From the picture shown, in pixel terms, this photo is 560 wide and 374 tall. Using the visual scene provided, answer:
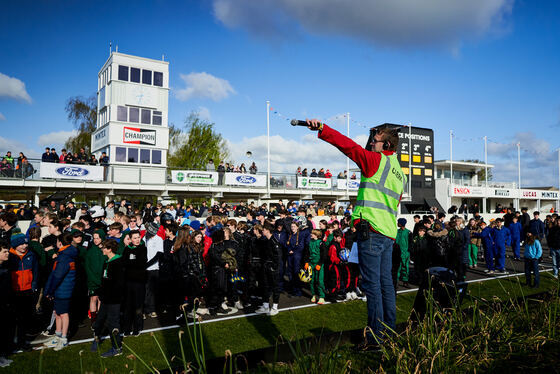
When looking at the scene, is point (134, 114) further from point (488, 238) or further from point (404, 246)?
point (488, 238)

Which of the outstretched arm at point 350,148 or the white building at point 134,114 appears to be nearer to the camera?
the outstretched arm at point 350,148

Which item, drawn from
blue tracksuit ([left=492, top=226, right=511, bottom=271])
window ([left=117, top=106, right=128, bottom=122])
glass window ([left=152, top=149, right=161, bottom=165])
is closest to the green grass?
blue tracksuit ([left=492, top=226, right=511, bottom=271])

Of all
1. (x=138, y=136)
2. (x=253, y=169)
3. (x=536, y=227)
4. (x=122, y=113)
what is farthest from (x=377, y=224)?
(x=122, y=113)

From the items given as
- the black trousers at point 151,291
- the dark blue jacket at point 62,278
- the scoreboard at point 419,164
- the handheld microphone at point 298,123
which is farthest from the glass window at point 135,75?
the handheld microphone at point 298,123

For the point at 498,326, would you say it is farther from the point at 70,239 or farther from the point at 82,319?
the point at 82,319

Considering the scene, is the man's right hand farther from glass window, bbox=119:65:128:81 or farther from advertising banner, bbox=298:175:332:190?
glass window, bbox=119:65:128:81

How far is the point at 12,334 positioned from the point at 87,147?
37.0 metres

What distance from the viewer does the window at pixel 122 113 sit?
28.5m

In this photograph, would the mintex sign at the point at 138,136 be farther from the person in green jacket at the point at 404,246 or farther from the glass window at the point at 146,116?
the person in green jacket at the point at 404,246

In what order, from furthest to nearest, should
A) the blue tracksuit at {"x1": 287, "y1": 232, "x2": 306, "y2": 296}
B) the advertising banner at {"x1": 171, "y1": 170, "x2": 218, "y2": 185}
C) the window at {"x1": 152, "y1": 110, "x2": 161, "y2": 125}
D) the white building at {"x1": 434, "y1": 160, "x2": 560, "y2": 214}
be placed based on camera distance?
the white building at {"x1": 434, "y1": 160, "x2": 560, "y2": 214} → the window at {"x1": 152, "y1": 110, "x2": 161, "y2": 125} → the advertising banner at {"x1": 171, "y1": 170, "x2": 218, "y2": 185} → the blue tracksuit at {"x1": 287, "y1": 232, "x2": 306, "y2": 296}

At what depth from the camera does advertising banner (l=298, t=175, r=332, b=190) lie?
1225 inches

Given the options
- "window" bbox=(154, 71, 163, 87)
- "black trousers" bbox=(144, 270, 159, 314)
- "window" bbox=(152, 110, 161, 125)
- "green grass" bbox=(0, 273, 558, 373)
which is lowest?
"green grass" bbox=(0, 273, 558, 373)

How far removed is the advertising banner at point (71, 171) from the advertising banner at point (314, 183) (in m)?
14.9

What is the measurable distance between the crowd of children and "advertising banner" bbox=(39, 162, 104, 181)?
13.4 m
